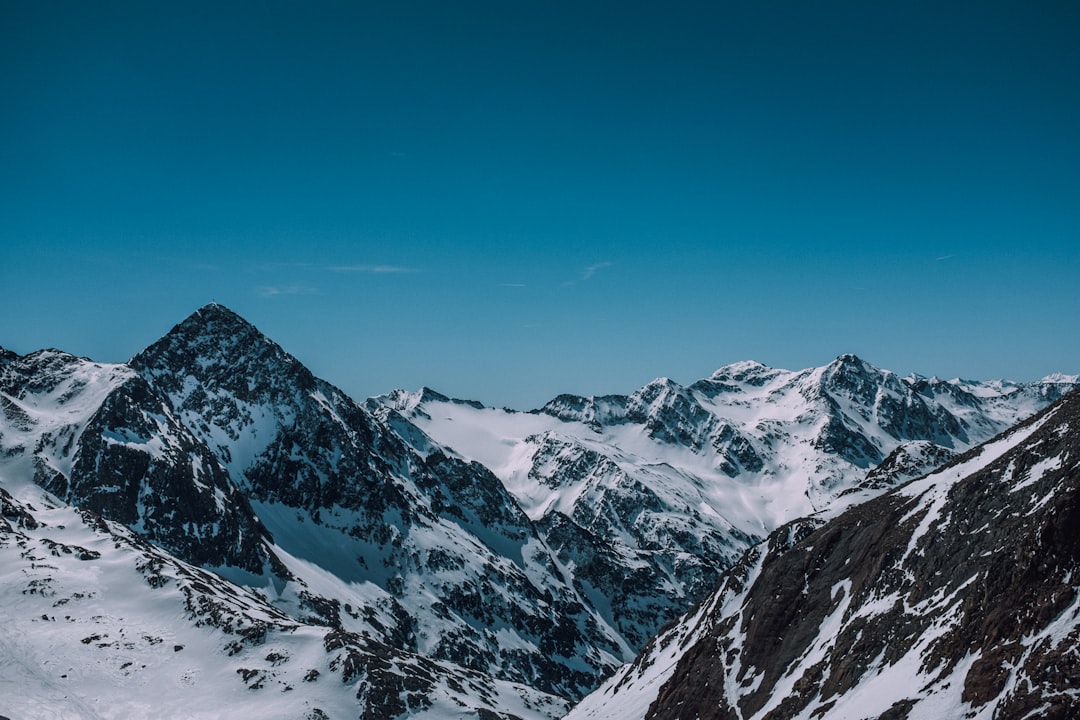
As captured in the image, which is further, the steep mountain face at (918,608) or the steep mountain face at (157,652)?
the steep mountain face at (157,652)

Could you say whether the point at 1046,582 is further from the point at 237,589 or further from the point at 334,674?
the point at 237,589

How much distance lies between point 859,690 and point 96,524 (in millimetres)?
157766

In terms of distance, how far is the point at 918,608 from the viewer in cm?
5319

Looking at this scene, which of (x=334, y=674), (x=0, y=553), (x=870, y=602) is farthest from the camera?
(x=0, y=553)

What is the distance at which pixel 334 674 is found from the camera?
414 ft

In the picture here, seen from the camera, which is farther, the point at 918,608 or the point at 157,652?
the point at 157,652

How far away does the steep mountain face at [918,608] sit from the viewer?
128 feet

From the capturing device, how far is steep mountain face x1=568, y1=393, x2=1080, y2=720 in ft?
128

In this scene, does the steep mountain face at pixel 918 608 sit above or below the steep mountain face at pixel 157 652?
above

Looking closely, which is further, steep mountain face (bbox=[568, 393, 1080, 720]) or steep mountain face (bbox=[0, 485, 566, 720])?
steep mountain face (bbox=[0, 485, 566, 720])

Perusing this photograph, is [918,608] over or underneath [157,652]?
over

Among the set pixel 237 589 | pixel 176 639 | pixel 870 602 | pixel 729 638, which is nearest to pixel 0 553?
pixel 176 639

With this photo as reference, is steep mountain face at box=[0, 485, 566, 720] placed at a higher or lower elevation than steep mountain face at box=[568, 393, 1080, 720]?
lower

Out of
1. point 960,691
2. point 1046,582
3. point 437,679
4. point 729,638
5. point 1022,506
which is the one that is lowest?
point 437,679
